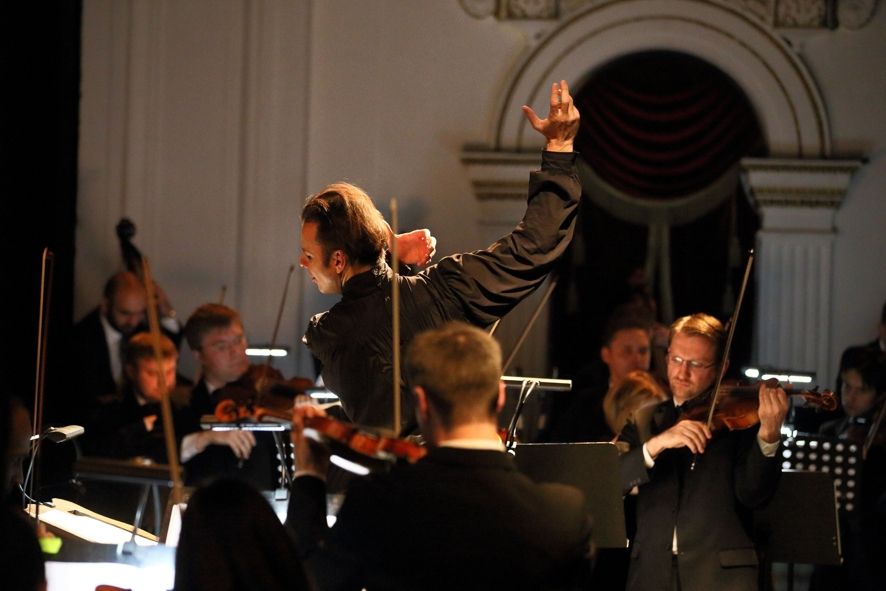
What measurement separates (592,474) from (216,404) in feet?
6.41

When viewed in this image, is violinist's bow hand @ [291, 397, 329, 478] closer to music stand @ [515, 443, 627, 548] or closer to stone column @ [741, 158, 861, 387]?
music stand @ [515, 443, 627, 548]

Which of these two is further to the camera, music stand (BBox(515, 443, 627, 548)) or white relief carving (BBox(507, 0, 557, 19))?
white relief carving (BBox(507, 0, 557, 19))

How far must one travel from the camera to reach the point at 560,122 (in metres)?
3.21

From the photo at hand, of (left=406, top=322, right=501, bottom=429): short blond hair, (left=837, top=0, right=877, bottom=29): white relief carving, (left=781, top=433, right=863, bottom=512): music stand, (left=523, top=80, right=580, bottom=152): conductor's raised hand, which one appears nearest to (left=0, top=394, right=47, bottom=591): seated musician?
(left=406, top=322, right=501, bottom=429): short blond hair

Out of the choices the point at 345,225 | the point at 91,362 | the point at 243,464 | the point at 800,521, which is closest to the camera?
the point at 345,225

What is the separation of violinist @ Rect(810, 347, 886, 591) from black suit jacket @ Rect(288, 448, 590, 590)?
352 cm

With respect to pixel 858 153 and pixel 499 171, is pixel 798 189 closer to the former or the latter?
pixel 858 153

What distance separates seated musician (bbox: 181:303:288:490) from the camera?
17.6ft

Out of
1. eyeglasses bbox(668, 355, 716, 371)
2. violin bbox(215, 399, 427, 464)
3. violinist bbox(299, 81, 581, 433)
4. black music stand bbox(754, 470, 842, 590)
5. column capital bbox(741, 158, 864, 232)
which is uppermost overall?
column capital bbox(741, 158, 864, 232)

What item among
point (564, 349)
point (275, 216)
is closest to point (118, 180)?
point (275, 216)

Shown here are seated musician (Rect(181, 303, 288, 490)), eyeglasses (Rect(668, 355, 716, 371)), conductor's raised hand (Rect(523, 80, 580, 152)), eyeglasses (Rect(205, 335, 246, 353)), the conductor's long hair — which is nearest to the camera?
the conductor's long hair

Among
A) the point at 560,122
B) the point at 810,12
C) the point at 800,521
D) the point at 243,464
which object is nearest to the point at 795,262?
the point at 810,12

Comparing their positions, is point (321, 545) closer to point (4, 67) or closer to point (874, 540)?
point (874, 540)

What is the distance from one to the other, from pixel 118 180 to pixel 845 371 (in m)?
4.40
